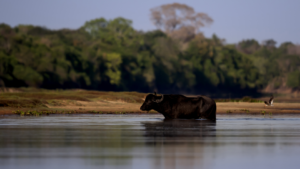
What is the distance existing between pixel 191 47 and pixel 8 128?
108m

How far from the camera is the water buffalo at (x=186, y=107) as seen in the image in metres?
26.4

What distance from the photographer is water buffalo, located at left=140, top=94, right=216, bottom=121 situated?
2642 centimetres

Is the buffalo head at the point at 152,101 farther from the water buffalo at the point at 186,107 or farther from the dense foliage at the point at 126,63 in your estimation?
the dense foliage at the point at 126,63

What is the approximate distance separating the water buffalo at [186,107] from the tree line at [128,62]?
4244cm

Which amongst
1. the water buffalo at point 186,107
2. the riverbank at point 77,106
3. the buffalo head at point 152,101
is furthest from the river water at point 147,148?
the riverbank at point 77,106

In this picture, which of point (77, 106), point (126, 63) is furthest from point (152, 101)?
point (126, 63)

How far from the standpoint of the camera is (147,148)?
13727 mm

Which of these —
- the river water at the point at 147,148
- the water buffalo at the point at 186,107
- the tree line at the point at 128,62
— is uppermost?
the tree line at the point at 128,62

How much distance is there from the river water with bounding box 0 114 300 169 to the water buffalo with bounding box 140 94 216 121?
6536 millimetres

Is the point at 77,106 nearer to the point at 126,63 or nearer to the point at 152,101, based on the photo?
the point at 152,101

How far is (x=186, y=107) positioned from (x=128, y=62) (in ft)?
240

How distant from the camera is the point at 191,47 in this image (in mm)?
126000

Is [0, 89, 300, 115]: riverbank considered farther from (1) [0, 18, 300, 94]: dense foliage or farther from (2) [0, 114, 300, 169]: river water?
(1) [0, 18, 300, 94]: dense foliage

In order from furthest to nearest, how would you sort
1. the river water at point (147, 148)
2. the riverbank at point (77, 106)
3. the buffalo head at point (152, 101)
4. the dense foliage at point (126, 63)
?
the dense foliage at point (126, 63)
the riverbank at point (77, 106)
the buffalo head at point (152, 101)
the river water at point (147, 148)
